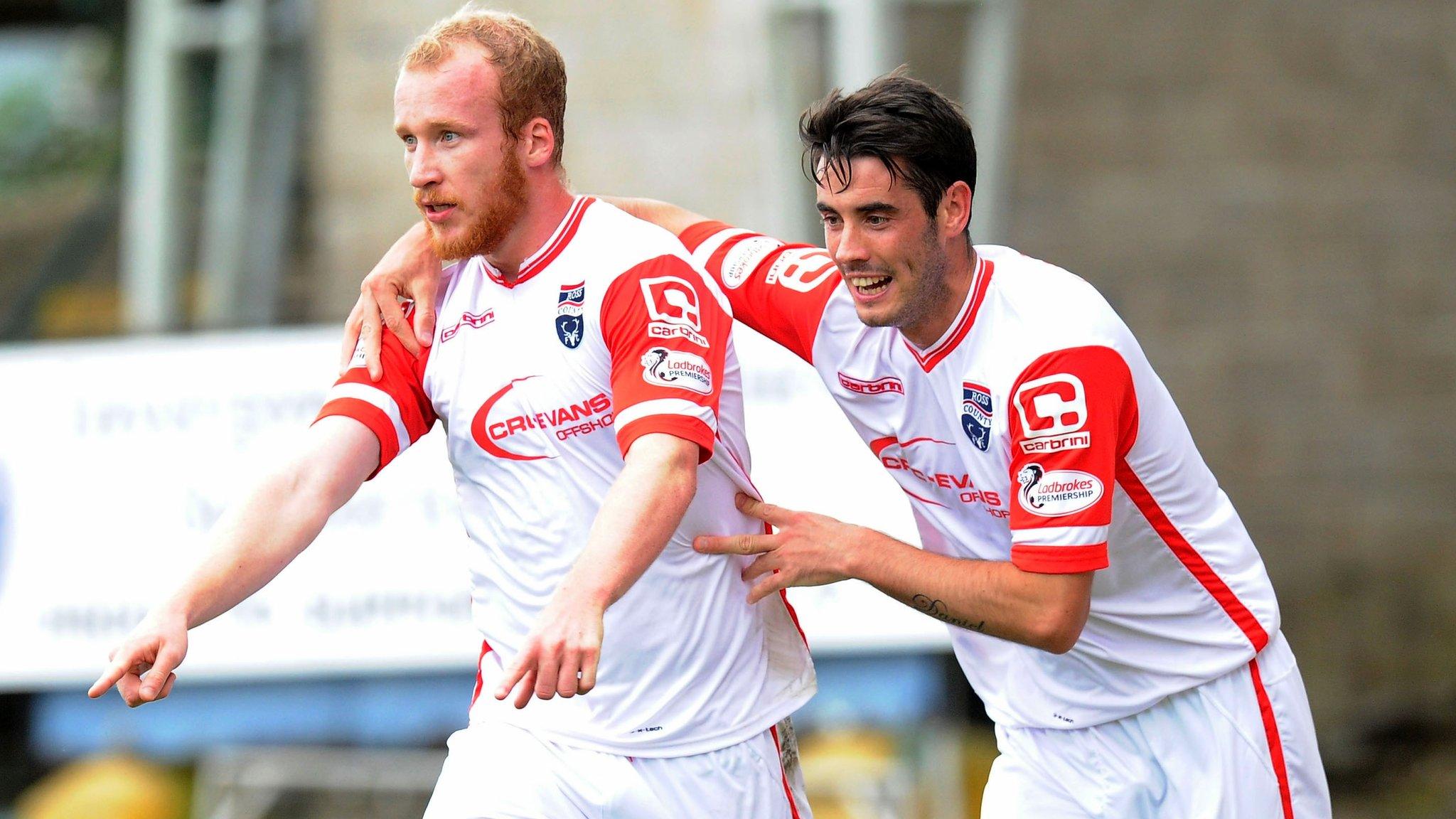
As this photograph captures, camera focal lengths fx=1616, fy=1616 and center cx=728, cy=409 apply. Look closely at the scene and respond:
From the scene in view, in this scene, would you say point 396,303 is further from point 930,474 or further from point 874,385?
point 930,474

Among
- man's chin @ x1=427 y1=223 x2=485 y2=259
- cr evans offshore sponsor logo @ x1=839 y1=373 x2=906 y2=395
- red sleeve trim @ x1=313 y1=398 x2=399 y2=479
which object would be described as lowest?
red sleeve trim @ x1=313 y1=398 x2=399 y2=479

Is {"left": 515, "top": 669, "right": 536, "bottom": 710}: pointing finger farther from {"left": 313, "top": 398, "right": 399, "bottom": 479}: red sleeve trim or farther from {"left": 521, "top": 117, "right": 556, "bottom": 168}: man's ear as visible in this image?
{"left": 521, "top": 117, "right": 556, "bottom": 168}: man's ear

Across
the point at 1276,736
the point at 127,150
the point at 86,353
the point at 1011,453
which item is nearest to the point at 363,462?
the point at 1011,453

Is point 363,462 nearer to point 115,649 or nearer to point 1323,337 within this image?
point 115,649

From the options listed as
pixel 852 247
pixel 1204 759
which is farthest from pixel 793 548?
pixel 1204 759

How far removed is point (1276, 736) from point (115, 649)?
7.22ft

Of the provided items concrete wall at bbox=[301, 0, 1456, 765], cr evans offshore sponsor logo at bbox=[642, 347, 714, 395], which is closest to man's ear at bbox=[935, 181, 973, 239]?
cr evans offshore sponsor logo at bbox=[642, 347, 714, 395]

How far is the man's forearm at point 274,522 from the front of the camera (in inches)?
110

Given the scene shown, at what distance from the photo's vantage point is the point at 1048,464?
2.92 m

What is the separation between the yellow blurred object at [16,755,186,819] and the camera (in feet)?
21.4

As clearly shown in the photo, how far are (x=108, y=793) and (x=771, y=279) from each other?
440 cm

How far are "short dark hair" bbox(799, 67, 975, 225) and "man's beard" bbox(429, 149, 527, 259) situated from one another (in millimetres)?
542

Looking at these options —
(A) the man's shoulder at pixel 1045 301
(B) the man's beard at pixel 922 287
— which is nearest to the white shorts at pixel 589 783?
(B) the man's beard at pixel 922 287

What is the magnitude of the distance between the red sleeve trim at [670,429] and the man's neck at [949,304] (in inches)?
19.3
